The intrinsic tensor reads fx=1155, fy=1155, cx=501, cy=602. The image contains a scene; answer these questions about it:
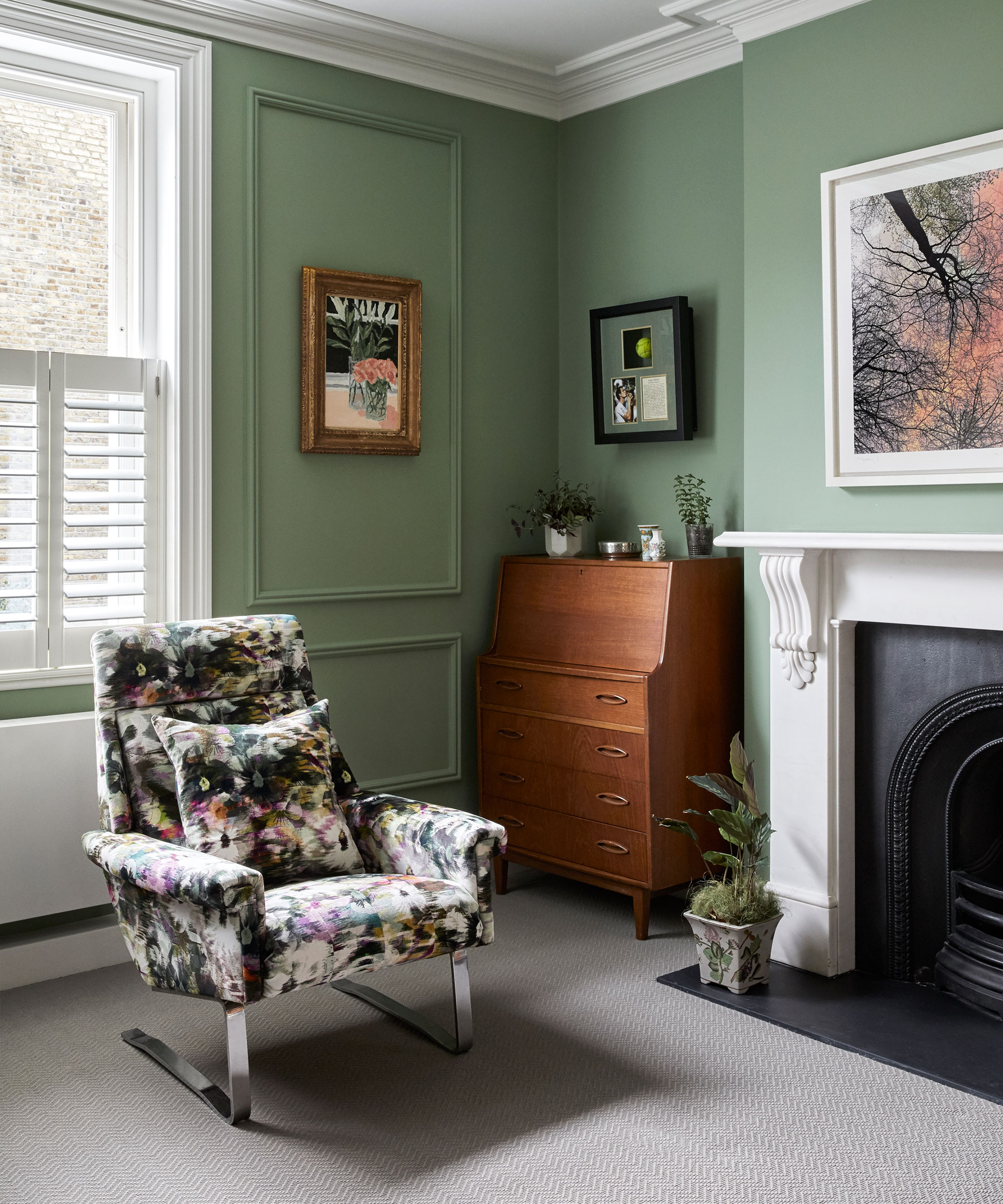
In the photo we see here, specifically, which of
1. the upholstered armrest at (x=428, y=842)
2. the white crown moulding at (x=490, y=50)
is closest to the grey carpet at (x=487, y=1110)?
the upholstered armrest at (x=428, y=842)

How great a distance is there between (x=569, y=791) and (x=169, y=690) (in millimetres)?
1346

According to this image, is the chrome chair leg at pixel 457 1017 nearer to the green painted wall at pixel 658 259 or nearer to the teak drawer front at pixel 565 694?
the teak drawer front at pixel 565 694

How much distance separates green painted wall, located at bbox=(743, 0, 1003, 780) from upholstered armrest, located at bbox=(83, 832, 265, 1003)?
5.77 ft

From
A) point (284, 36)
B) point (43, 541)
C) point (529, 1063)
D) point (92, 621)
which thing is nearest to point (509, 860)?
point (529, 1063)

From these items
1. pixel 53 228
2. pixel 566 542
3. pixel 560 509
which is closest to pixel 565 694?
pixel 566 542

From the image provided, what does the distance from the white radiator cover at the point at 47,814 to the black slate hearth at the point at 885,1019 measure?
65.3 inches

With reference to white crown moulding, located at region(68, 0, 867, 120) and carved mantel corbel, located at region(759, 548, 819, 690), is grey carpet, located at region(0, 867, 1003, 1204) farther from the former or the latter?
white crown moulding, located at region(68, 0, 867, 120)

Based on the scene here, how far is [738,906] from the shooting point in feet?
9.99

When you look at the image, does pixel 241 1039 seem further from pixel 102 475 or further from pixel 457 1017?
pixel 102 475

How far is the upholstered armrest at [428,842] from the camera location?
2.68 m

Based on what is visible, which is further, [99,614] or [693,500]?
[693,500]

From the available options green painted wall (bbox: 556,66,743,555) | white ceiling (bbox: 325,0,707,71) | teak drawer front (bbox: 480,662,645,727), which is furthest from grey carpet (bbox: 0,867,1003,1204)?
white ceiling (bbox: 325,0,707,71)

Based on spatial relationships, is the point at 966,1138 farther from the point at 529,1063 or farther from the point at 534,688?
the point at 534,688

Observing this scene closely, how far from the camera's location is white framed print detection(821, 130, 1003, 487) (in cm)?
281
